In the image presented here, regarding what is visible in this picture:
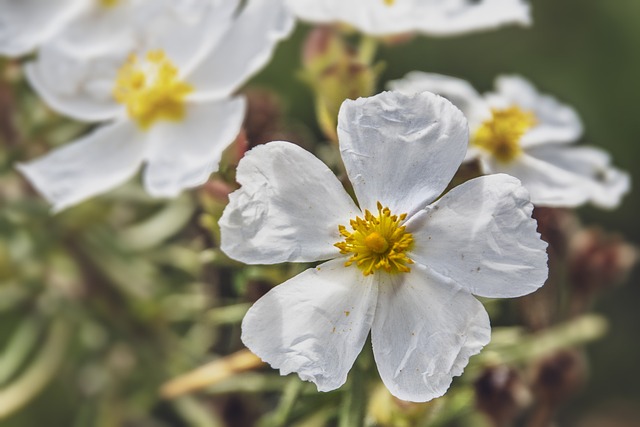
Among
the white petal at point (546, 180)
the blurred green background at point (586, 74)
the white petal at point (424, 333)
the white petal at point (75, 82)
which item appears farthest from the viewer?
the blurred green background at point (586, 74)

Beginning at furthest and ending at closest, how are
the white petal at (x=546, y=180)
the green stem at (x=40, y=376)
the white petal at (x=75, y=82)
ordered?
the green stem at (x=40, y=376) → the white petal at (x=75, y=82) → the white petal at (x=546, y=180)

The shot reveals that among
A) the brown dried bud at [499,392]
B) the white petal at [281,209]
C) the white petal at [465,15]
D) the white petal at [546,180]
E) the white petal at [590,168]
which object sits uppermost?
the white petal at [281,209]

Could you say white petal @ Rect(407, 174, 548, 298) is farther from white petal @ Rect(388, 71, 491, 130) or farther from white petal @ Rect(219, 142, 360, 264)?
white petal @ Rect(388, 71, 491, 130)

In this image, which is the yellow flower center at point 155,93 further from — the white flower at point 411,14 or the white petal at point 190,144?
the white flower at point 411,14

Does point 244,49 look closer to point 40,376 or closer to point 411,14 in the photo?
point 411,14

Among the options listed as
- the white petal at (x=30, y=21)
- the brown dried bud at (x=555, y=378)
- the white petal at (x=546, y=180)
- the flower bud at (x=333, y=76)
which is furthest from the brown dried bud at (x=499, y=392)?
the white petal at (x=30, y=21)

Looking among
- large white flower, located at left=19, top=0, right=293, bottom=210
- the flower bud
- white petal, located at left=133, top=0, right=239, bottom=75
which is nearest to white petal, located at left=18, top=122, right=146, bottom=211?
large white flower, located at left=19, top=0, right=293, bottom=210
